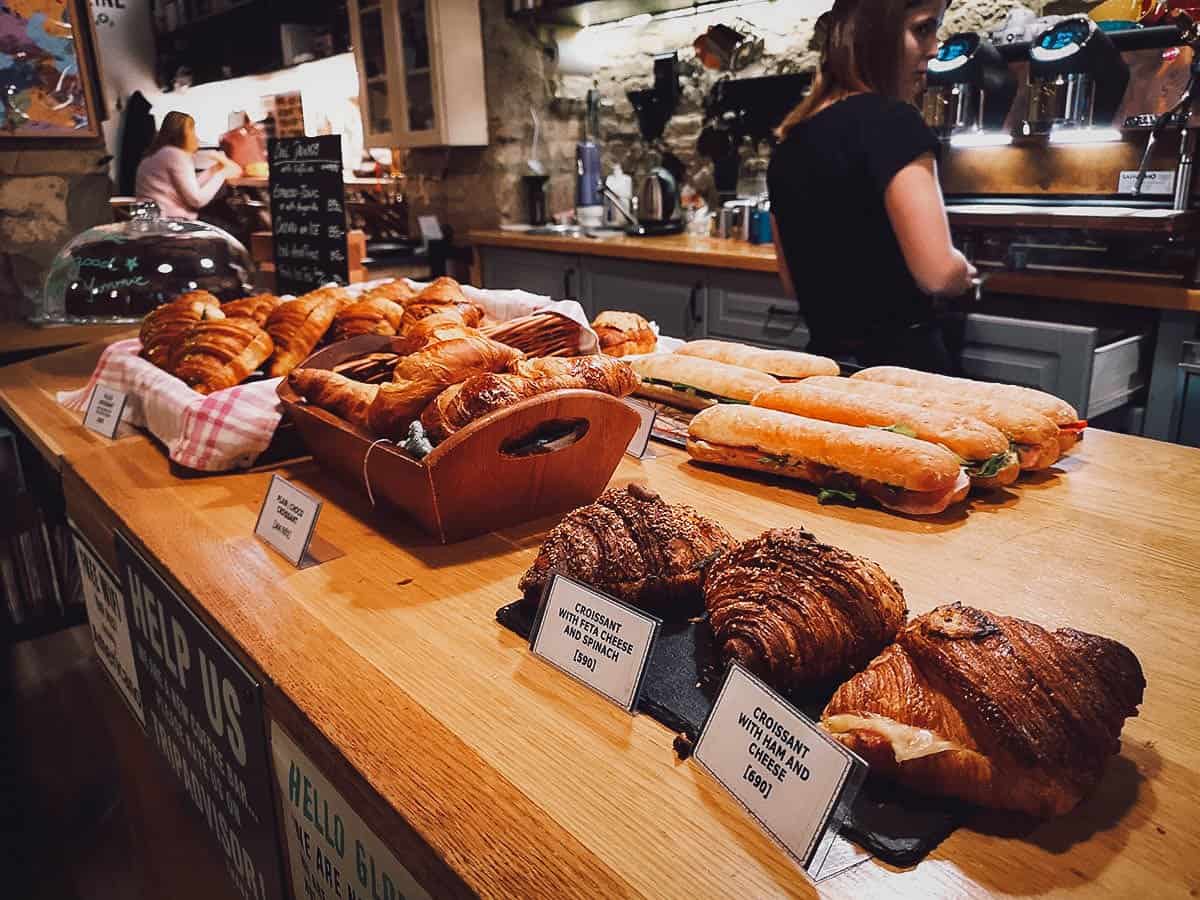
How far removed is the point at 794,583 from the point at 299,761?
0.54 m

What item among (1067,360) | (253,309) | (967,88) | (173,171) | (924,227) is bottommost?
(1067,360)

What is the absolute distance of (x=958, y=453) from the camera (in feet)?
4.15

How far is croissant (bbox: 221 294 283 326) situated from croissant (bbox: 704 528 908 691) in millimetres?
1347

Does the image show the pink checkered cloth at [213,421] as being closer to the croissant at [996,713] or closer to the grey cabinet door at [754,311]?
the croissant at [996,713]

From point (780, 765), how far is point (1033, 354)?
2565 mm

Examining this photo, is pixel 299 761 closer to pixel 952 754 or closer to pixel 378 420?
pixel 378 420

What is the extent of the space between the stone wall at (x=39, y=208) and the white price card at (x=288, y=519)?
2.27 meters

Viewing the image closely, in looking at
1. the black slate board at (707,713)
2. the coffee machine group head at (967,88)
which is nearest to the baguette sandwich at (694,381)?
the black slate board at (707,713)

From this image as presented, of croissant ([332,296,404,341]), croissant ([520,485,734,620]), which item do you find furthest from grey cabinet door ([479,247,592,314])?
croissant ([520,485,734,620])

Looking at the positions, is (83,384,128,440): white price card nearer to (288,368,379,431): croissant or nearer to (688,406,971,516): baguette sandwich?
(288,368,379,431): croissant

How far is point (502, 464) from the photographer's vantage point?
3.74 feet

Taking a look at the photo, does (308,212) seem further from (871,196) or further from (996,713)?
(996,713)

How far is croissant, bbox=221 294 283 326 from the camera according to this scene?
1.90m

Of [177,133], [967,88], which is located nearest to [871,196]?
[967,88]
